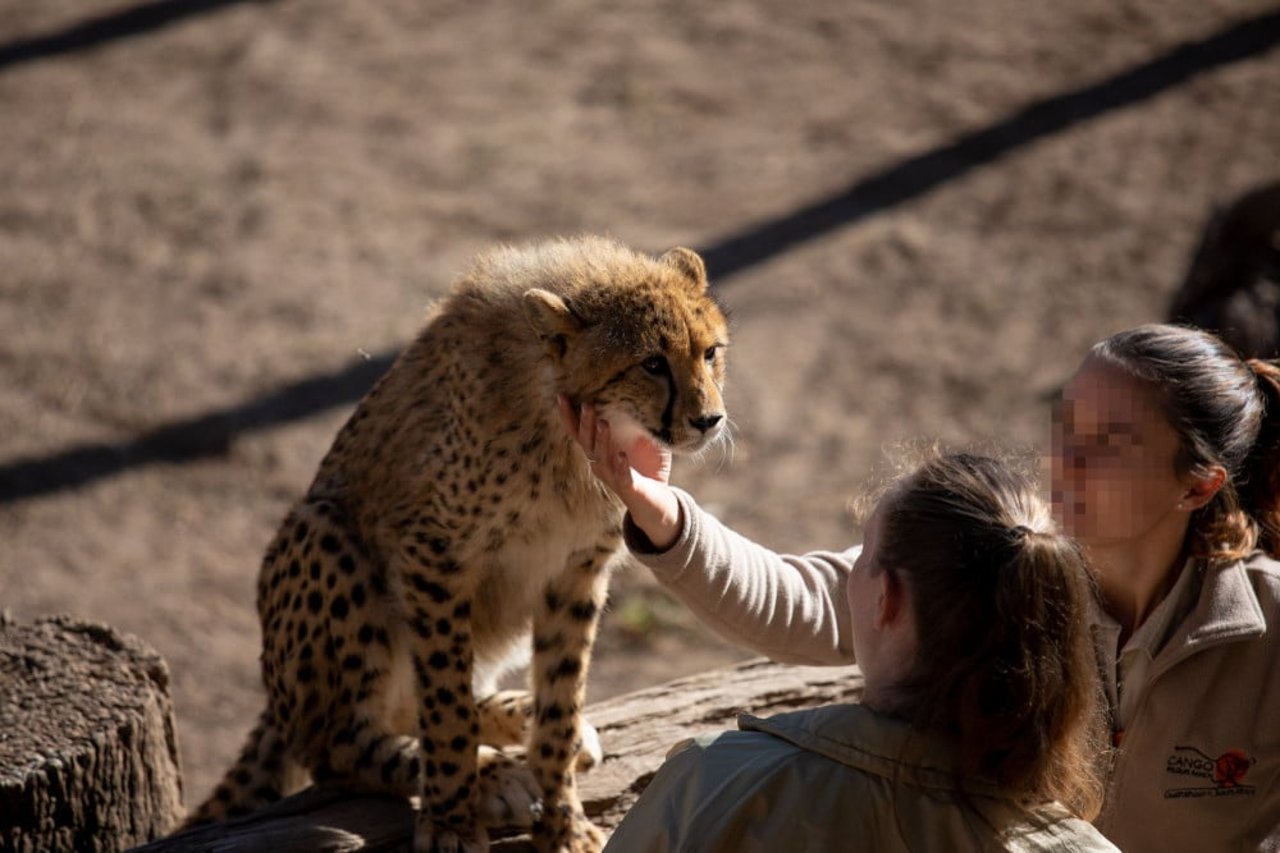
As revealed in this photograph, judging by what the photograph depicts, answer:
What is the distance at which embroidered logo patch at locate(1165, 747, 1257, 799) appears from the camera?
2.56 metres

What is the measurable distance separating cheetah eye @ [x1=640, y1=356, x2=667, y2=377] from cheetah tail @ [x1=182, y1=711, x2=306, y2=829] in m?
1.32

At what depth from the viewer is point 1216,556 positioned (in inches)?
105

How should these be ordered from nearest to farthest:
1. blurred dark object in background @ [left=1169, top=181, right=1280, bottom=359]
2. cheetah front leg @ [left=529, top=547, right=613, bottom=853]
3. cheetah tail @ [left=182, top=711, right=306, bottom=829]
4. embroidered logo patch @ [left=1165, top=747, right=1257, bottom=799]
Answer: embroidered logo patch @ [left=1165, top=747, right=1257, bottom=799] → cheetah front leg @ [left=529, top=547, right=613, bottom=853] → cheetah tail @ [left=182, top=711, right=306, bottom=829] → blurred dark object in background @ [left=1169, top=181, right=1280, bottom=359]

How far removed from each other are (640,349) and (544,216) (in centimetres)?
491

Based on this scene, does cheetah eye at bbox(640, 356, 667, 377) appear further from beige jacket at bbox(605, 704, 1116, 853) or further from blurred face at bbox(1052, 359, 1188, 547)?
beige jacket at bbox(605, 704, 1116, 853)

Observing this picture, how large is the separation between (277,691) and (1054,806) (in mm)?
2126

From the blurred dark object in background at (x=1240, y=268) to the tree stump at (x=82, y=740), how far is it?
12.5 feet

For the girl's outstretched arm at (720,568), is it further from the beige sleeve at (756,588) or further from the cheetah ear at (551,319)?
the cheetah ear at (551,319)

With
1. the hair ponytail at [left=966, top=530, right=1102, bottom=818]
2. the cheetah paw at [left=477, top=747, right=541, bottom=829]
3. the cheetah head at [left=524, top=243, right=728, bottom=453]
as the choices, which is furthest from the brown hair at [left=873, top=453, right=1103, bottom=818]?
the cheetah paw at [left=477, top=747, right=541, bottom=829]

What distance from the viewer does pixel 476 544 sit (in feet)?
10.5

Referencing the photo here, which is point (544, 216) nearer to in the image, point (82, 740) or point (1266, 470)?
point (82, 740)

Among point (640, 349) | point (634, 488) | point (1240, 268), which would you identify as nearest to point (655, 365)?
point (640, 349)

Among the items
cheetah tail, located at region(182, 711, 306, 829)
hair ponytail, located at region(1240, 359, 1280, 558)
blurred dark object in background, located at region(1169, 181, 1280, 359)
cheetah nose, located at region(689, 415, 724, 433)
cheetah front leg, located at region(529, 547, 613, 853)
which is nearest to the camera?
hair ponytail, located at region(1240, 359, 1280, 558)

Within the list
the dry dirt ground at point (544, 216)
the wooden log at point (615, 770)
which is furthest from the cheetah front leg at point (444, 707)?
the dry dirt ground at point (544, 216)
